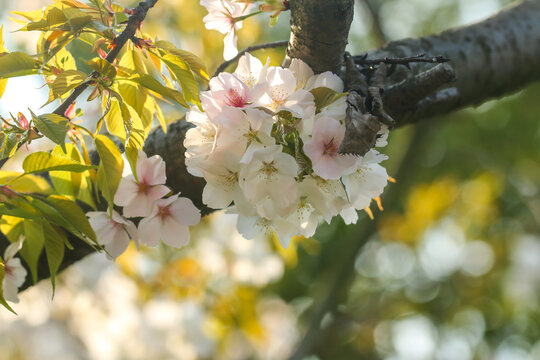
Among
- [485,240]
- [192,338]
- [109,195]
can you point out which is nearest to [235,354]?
[192,338]

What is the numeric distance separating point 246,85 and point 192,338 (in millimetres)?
2548

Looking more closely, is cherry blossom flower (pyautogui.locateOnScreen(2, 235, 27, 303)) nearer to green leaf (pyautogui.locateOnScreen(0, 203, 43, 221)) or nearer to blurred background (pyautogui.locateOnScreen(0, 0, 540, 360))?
green leaf (pyautogui.locateOnScreen(0, 203, 43, 221))

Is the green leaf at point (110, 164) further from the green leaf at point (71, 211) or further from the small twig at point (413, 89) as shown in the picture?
the small twig at point (413, 89)

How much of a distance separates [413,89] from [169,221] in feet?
1.41

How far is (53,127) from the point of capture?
23.0 inches

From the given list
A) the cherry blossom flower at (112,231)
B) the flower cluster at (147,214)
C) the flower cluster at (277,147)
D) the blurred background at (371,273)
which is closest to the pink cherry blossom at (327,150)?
the flower cluster at (277,147)

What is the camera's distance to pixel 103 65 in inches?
23.7

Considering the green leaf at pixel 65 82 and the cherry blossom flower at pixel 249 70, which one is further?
the cherry blossom flower at pixel 249 70

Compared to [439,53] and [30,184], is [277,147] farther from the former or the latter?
[439,53]

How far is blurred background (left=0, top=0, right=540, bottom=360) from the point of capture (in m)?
2.52

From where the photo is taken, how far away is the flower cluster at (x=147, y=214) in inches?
28.5

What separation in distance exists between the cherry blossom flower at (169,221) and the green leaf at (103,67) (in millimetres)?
212

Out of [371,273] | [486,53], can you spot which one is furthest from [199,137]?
[371,273]

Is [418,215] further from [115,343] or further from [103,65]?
[103,65]
